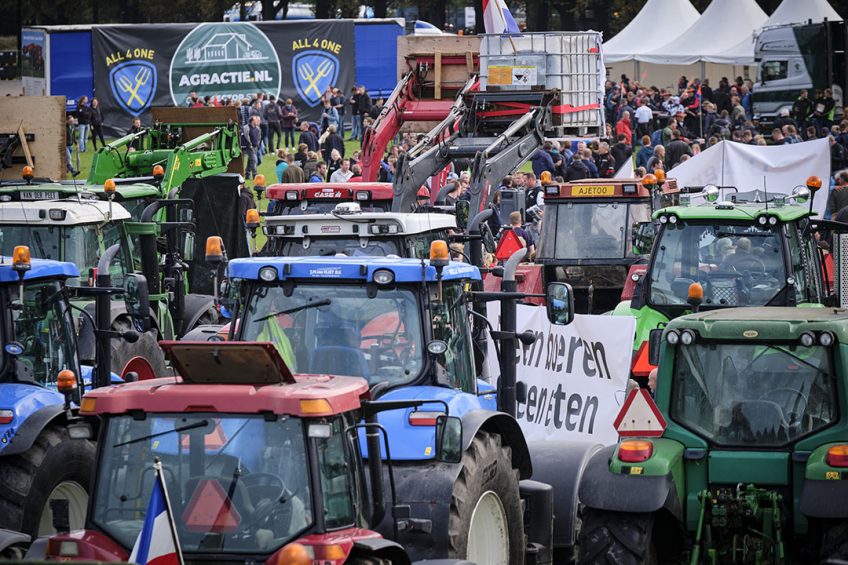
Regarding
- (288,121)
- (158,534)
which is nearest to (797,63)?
(288,121)

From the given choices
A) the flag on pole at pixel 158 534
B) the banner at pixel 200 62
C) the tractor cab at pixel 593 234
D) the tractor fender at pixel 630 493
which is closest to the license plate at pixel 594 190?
the tractor cab at pixel 593 234

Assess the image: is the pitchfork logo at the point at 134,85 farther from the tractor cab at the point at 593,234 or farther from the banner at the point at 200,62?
the tractor cab at the point at 593,234

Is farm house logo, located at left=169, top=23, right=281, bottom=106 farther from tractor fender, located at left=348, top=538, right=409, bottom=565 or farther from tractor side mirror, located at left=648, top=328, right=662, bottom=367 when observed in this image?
tractor fender, located at left=348, top=538, right=409, bottom=565

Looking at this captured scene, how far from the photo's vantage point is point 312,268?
8.95 metres

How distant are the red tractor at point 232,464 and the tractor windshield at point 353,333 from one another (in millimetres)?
1780

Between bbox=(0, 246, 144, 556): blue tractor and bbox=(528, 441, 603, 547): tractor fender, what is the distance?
300cm

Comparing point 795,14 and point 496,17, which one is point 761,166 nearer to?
point 496,17

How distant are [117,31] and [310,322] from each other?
3518 centimetres

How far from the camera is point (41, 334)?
411 inches

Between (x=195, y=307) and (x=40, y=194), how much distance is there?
2.40 meters

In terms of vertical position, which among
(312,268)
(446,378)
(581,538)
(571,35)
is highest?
(571,35)

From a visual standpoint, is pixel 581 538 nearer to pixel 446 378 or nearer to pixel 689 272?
pixel 446 378

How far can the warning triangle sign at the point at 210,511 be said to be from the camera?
6.57 metres

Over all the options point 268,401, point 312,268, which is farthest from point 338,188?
point 268,401
